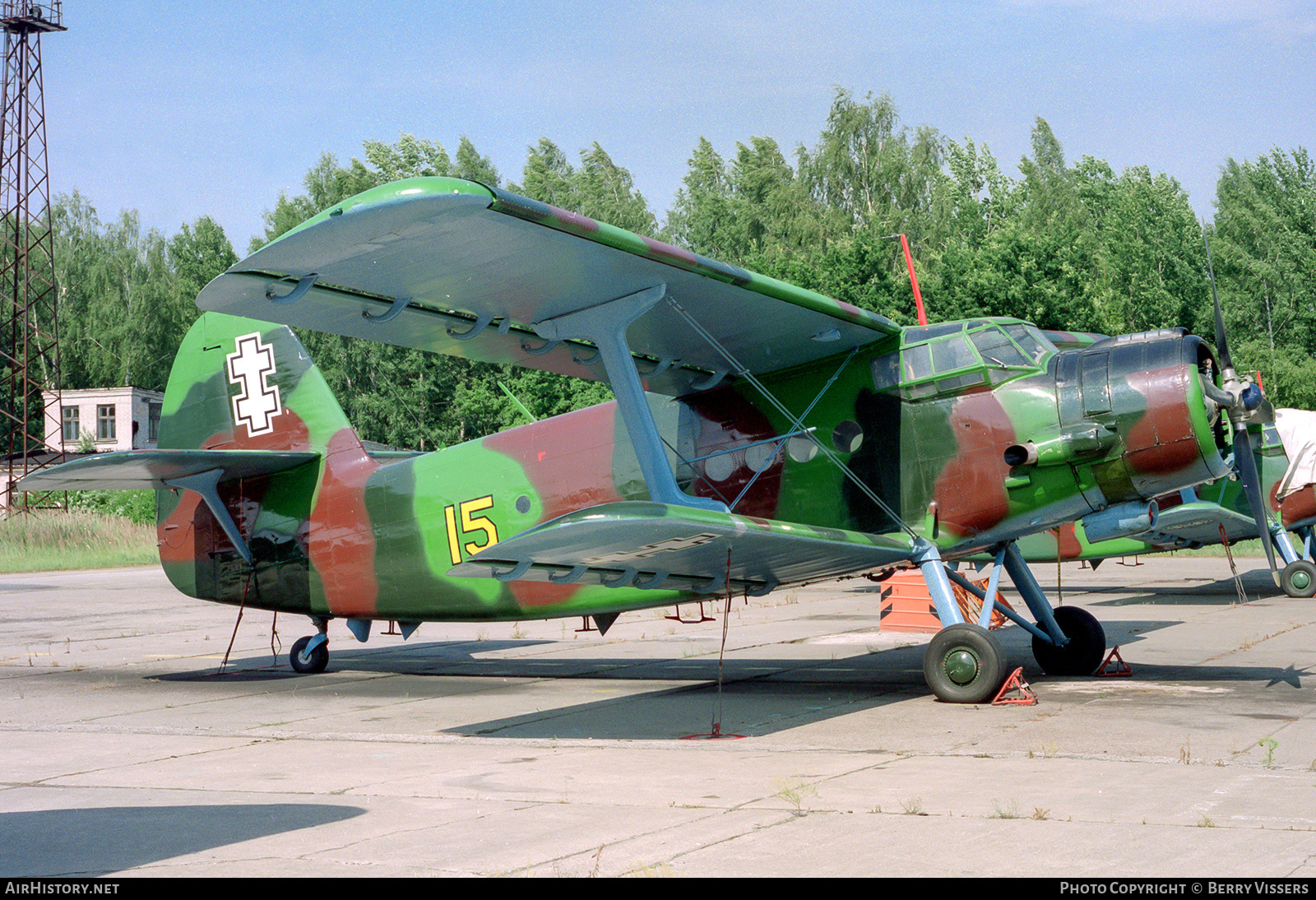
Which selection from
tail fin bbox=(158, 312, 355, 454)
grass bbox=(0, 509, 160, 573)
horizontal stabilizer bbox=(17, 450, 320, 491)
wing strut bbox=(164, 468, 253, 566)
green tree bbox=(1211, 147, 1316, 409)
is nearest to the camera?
horizontal stabilizer bbox=(17, 450, 320, 491)

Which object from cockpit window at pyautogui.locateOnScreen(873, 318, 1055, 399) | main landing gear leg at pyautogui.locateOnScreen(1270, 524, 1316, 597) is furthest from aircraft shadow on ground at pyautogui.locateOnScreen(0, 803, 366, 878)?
main landing gear leg at pyautogui.locateOnScreen(1270, 524, 1316, 597)

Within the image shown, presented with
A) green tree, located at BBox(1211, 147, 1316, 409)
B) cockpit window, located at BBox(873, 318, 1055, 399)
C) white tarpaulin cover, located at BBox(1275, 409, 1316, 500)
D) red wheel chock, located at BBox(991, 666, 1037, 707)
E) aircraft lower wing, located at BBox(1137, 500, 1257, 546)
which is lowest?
red wheel chock, located at BBox(991, 666, 1037, 707)

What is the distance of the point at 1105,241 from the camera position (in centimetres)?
5144

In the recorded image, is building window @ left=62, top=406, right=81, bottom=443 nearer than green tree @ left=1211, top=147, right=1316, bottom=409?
No

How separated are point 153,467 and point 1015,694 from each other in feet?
25.8

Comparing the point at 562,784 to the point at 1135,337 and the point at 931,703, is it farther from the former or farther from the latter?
the point at 1135,337

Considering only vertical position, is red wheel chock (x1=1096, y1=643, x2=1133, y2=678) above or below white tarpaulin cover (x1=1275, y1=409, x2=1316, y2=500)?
below

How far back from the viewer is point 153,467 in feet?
35.5

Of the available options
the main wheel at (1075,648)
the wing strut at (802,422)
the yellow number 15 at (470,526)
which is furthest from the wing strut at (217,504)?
the main wheel at (1075,648)

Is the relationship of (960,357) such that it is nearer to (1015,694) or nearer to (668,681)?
(1015,694)

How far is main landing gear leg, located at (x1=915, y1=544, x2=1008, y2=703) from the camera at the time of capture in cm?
829

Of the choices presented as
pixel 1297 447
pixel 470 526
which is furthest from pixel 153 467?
pixel 1297 447

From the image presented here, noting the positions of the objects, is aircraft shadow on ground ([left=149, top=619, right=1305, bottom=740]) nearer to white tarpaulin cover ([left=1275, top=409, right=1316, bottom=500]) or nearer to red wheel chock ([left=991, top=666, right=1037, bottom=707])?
red wheel chock ([left=991, top=666, right=1037, bottom=707])

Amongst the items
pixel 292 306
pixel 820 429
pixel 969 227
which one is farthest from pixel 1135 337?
pixel 969 227
